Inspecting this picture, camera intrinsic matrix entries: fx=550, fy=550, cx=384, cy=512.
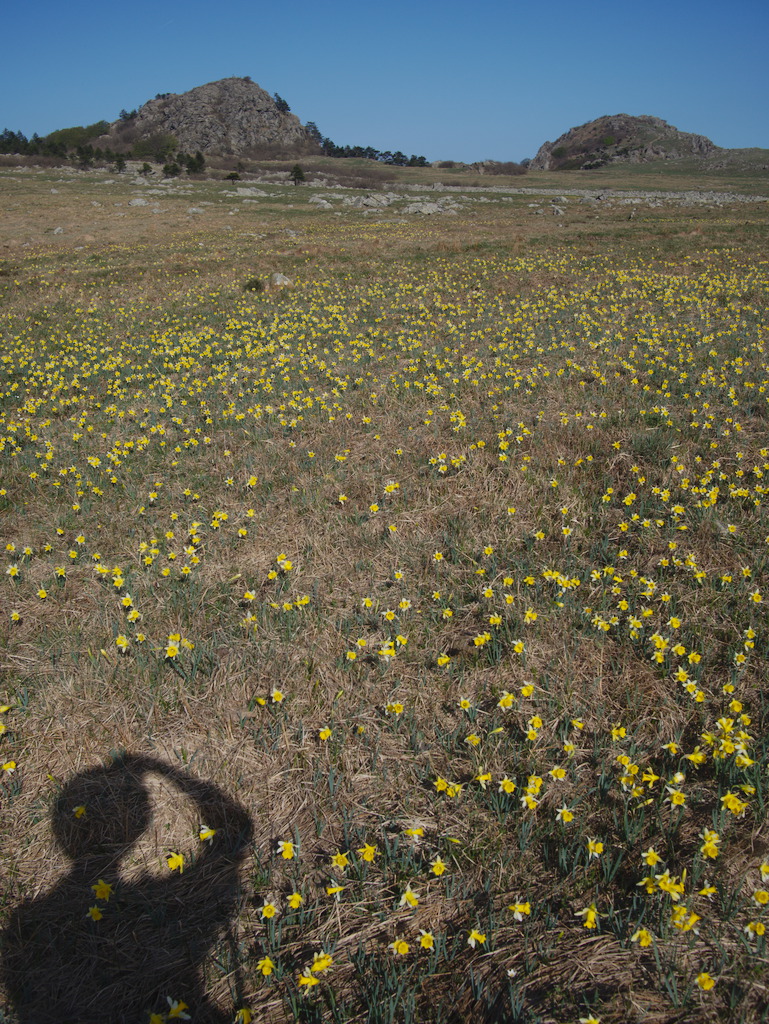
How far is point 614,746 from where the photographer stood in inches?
146

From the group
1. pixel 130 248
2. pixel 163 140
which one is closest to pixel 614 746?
pixel 130 248

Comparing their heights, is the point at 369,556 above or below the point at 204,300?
below

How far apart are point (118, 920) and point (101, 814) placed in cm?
66

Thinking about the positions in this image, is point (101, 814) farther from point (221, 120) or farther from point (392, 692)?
point (221, 120)

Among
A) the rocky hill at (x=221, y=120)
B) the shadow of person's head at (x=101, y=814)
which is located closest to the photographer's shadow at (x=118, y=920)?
the shadow of person's head at (x=101, y=814)

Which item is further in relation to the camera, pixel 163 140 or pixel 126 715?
pixel 163 140

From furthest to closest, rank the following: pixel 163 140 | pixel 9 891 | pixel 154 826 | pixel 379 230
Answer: pixel 163 140
pixel 379 230
pixel 154 826
pixel 9 891

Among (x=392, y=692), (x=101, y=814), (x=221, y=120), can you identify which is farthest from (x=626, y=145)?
(x=101, y=814)

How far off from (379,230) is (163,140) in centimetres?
11310

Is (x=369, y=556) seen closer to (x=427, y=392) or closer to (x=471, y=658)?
(x=471, y=658)

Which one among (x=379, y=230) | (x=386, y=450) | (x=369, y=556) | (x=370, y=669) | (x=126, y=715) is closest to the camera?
(x=126, y=715)

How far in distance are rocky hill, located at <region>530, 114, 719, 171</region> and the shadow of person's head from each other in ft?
566

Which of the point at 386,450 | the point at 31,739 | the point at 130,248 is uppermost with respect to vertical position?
the point at 130,248

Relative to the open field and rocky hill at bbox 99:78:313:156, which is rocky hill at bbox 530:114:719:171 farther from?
the open field
